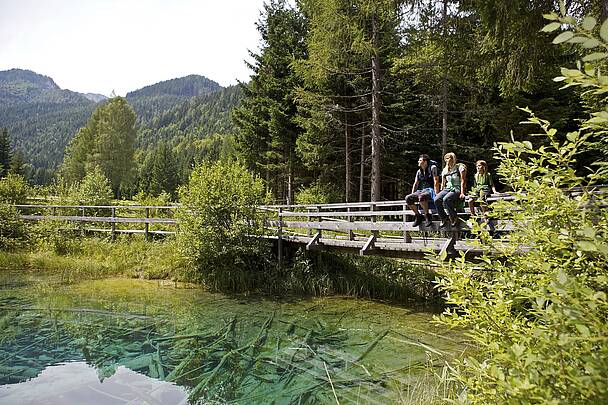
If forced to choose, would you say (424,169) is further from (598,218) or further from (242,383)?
(598,218)

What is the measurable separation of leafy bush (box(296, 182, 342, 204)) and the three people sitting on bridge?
11.6m

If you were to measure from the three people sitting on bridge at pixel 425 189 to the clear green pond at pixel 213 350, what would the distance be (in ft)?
6.81

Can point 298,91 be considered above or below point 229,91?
below

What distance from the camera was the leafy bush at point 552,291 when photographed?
1.42 metres

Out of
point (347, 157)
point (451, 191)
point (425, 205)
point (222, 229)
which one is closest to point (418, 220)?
point (425, 205)

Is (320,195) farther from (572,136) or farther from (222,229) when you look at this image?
(572,136)

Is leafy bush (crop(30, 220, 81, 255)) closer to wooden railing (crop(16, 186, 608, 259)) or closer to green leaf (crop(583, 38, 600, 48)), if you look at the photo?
wooden railing (crop(16, 186, 608, 259))

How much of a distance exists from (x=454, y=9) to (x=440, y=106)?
858 cm

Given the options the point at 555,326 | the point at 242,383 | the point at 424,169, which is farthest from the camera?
the point at 424,169

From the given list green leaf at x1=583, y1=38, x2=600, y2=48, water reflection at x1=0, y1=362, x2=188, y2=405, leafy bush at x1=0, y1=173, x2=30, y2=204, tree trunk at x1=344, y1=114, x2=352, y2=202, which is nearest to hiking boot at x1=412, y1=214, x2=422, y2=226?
water reflection at x1=0, y1=362, x2=188, y2=405

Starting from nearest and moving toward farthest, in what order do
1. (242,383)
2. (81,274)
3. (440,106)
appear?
1. (242,383)
2. (81,274)
3. (440,106)

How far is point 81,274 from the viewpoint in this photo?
1305 centimetres

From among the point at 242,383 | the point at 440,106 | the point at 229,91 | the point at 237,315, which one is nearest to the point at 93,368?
the point at 242,383

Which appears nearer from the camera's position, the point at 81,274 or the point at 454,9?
the point at 454,9
